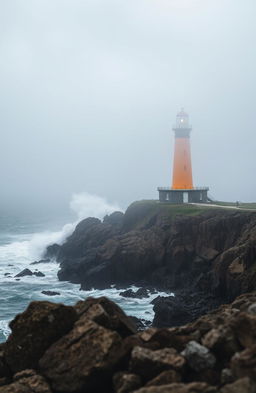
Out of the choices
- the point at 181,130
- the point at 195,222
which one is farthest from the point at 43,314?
the point at 181,130

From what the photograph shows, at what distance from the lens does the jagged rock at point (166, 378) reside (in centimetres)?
853

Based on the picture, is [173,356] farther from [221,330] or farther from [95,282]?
[95,282]

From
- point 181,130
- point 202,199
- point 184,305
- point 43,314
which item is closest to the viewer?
point 43,314

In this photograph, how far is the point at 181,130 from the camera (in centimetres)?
8462

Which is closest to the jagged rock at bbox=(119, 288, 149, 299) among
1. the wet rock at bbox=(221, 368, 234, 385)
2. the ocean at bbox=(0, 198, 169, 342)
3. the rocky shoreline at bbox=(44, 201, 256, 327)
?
the ocean at bbox=(0, 198, 169, 342)

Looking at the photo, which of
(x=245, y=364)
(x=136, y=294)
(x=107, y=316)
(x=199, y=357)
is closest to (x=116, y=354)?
(x=107, y=316)

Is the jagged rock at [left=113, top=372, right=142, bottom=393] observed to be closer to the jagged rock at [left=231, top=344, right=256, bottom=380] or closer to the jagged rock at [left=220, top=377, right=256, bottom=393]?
the jagged rock at [left=231, top=344, right=256, bottom=380]

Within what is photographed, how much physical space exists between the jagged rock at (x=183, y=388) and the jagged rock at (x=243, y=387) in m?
0.36

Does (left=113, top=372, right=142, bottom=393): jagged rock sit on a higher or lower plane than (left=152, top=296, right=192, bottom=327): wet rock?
higher

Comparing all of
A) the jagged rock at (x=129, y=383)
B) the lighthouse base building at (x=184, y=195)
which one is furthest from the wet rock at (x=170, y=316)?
the lighthouse base building at (x=184, y=195)

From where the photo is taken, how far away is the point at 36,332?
35.6 feet

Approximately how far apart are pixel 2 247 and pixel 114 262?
39825 mm

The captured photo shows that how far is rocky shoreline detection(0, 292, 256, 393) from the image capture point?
8547 mm

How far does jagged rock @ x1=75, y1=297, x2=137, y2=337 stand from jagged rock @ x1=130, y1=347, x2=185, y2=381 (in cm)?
181
